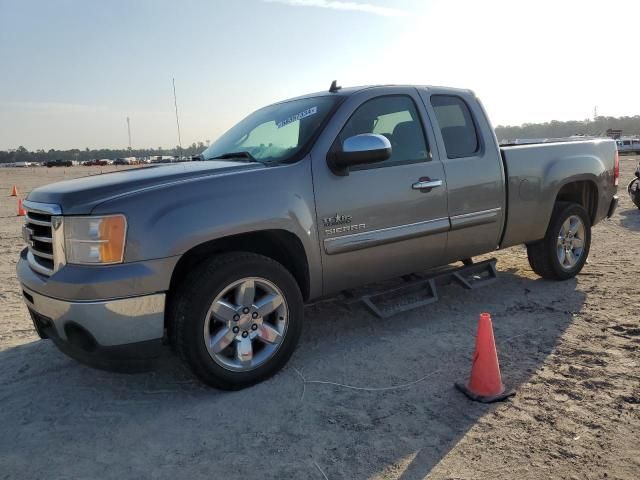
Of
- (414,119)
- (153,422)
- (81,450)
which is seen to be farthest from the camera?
(414,119)

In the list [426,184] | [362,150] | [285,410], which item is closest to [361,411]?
[285,410]

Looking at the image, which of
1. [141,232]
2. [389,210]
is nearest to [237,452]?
[141,232]

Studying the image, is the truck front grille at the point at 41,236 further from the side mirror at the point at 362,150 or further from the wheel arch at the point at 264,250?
the side mirror at the point at 362,150

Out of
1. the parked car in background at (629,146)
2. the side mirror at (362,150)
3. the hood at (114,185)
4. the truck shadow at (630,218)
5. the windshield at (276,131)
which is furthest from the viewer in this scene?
the parked car in background at (629,146)

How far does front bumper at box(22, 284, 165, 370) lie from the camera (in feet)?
9.61

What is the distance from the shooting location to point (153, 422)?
9.96ft

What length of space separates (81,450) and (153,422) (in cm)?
40

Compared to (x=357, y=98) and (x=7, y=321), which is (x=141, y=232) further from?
(x=7, y=321)

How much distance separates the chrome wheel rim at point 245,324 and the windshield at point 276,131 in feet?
3.27

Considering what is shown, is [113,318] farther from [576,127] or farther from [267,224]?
[576,127]

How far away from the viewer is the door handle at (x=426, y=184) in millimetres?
4078

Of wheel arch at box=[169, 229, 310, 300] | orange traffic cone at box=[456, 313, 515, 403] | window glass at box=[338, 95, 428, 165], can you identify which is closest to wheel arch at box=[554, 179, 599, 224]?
window glass at box=[338, 95, 428, 165]

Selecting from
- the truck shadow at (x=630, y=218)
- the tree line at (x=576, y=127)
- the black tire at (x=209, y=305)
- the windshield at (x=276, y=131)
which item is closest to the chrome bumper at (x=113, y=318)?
the black tire at (x=209, y=305)

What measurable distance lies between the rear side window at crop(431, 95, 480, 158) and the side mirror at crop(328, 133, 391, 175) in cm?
104
